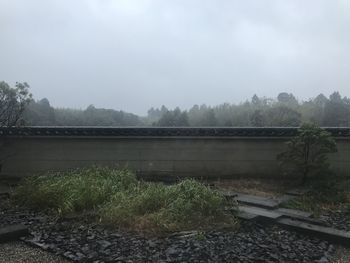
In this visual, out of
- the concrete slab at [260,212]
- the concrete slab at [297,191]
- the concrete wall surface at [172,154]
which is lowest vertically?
the concrete slab at [260,212]

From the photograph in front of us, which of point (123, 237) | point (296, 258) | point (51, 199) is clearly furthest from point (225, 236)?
point (51, 199)

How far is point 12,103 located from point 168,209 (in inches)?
191

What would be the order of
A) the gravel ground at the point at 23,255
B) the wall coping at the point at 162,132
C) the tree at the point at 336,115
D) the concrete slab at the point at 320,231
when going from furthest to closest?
the tree at the point at 336,115
the wall coping at the point at 162,132
the concrete slab at the point at 320,231
the gravel ground at the point at 23,255

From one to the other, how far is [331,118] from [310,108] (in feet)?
3.40

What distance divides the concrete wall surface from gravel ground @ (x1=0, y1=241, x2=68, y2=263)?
4.36 m

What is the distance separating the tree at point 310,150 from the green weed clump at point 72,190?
3.44 metres

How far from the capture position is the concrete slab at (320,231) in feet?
16.3

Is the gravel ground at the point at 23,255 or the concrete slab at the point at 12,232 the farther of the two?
the concrete slab at the point at 12,232

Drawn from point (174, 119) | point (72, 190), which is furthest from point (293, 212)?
point (174, 119)

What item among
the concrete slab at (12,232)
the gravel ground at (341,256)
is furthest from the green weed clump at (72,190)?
the gravel ground at (341,256)

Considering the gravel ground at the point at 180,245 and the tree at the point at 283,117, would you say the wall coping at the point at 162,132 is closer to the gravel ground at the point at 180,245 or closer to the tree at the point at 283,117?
the tree at the point at 283,117

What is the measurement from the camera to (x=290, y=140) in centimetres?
849

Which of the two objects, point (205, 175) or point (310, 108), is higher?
point (310, 108)

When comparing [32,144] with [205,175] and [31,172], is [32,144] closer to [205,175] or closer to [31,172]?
[31,172]
